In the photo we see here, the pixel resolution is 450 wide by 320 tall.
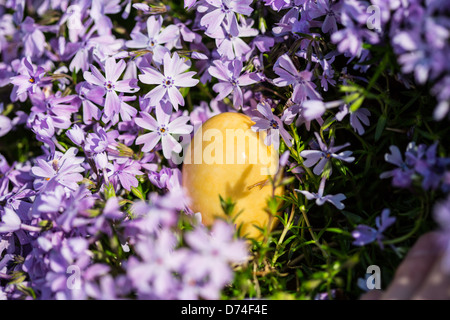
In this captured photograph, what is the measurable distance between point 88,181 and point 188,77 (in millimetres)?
336

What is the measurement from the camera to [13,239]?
98cm

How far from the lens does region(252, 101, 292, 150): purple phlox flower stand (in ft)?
3.27

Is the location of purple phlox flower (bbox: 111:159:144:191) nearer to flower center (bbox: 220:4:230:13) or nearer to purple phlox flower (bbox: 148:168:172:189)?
purple phlox flower (bbox: 148:168:172:189)

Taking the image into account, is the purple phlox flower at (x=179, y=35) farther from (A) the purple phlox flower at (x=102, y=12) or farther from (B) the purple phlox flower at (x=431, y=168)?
(B) the purple phlox flower at (x=431, y=168)

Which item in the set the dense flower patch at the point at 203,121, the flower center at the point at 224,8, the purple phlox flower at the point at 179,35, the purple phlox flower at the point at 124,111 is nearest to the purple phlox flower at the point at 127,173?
the dense flower patch at the point at 203,121

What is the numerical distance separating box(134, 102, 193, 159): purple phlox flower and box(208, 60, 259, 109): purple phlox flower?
0.42ft

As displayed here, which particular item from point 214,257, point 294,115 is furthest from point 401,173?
point 214,257

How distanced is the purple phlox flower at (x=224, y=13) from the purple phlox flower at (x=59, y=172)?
45 cm

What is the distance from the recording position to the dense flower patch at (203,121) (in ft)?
2.54

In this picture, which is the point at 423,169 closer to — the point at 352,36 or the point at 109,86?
the point at 352,36

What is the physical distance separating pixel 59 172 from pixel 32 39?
454 mm
